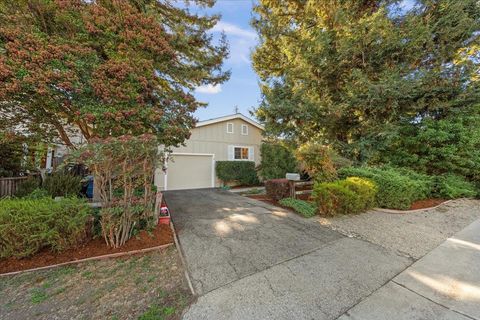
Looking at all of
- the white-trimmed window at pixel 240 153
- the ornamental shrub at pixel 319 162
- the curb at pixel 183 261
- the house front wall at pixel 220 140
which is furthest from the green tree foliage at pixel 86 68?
the white-trimmed window at pixel 240 153

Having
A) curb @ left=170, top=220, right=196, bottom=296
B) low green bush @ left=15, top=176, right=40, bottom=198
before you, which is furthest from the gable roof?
curb @ left=170, top=220, right=196, bottom=296

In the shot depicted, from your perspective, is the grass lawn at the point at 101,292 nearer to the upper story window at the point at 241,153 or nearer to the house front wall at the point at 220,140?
the house front wall at the point at 220,140

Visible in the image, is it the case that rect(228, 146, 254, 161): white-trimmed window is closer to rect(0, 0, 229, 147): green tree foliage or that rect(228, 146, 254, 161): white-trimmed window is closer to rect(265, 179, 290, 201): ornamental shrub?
rect(265, 179, 290, 201): ornamental shrub

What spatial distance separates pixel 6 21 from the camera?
13.2ft

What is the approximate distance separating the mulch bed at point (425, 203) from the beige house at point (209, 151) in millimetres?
8128

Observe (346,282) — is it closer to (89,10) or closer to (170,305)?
(170,305)

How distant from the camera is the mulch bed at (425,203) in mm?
6555

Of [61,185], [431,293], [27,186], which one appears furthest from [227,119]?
[431,293]

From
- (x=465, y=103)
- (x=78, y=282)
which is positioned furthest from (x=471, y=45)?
(x=78, y=282)

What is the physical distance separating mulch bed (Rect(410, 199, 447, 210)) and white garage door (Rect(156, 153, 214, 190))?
30.7ft

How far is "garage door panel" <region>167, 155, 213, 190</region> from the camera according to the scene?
1042 cm

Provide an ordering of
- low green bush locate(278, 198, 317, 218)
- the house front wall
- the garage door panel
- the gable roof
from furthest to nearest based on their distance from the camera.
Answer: the gable roof, the house front wall, the garage door panel, low green bush locate(278, 198, 317, 218)

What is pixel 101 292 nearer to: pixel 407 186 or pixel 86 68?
pixel 86 68

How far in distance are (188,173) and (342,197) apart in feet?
26.7
